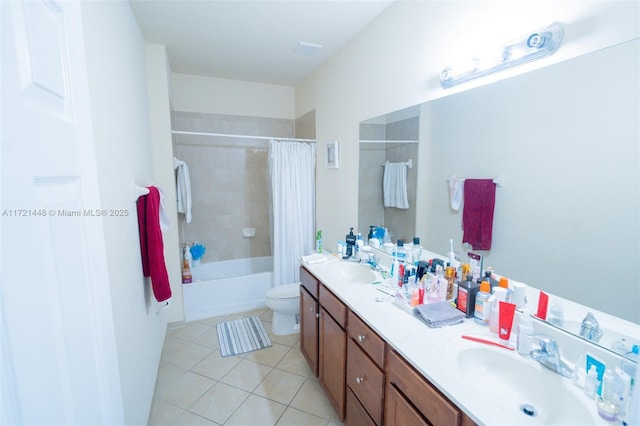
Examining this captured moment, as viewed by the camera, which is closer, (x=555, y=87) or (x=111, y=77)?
(x=555, y=87)

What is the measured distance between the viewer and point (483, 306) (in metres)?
1.26

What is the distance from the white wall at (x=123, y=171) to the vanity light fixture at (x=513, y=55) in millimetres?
1627

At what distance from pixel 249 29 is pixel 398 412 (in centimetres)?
265

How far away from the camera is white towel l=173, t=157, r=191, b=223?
3089mm

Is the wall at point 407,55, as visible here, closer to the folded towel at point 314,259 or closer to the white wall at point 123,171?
the folded towel at point 314,259

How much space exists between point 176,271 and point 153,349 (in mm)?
891

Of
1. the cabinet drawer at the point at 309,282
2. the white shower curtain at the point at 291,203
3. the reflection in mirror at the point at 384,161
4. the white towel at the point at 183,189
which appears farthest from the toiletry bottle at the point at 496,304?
the white towel at the point at 183,189

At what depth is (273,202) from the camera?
3.21 m

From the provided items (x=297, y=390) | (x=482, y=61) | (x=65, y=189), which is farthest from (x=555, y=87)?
(x=297, y=390)

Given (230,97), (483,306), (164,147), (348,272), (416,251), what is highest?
(230,97)

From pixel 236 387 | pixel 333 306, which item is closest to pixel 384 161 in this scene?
pixel 333 306

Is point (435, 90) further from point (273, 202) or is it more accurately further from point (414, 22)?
point (273, 202)

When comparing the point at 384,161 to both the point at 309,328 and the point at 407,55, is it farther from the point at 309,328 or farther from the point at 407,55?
the point at 309,328

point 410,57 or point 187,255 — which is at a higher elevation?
point 410,57
